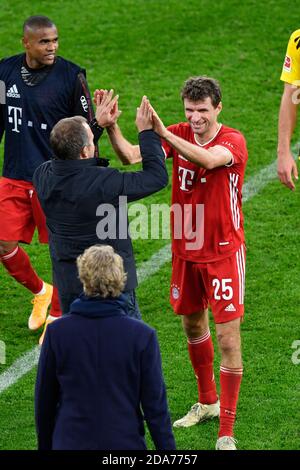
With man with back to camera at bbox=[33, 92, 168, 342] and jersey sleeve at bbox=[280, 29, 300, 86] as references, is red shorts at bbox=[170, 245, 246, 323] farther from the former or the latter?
jersey sleeve at bbox=[280, 29, 300, 86]

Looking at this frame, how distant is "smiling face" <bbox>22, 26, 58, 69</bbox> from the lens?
931cm

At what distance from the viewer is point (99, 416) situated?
5926 millimetres

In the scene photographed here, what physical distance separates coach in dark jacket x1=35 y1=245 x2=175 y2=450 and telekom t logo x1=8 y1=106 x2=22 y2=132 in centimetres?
359

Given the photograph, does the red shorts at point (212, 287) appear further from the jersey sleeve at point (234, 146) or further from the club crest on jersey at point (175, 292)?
the jersey sleeve at point (234, 146)

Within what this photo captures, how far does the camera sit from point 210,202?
25.8 ft

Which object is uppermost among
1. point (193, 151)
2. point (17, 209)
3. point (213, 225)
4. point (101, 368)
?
point (193, 151)

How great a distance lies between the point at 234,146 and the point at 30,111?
7.18 feet

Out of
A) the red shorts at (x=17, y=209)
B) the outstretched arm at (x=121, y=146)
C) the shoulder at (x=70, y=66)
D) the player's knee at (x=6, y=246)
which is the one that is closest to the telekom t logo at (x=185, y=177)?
the outstretched arm at (x=121, y=146)

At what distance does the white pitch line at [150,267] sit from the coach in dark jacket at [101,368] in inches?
110

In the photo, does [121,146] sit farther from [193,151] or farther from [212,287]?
[212,287]

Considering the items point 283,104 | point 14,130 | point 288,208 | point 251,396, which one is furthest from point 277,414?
point 288,208

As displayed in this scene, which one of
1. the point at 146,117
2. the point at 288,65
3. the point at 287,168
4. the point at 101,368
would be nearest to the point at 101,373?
the point at 101,368

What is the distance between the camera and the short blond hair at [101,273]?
5969 mm
